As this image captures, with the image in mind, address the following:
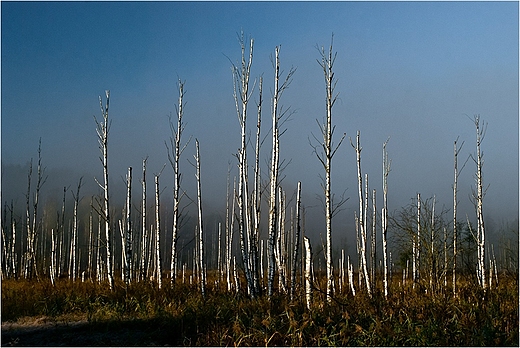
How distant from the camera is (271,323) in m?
8.02

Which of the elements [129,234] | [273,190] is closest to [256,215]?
[273,190]

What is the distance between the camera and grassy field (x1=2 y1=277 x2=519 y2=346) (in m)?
7.46

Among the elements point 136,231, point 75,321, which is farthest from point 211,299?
point 136,231

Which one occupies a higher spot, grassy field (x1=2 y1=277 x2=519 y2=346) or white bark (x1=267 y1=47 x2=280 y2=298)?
white bark (x1=267 y1=47 x2=280 y2=298)

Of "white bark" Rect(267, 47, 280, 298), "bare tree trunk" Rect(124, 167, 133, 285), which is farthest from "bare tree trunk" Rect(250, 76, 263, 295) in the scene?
"bare tree trunk" Rect(124, 167, 133, 285)

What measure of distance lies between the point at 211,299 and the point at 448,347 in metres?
5.65

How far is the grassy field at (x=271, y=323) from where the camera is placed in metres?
7.46

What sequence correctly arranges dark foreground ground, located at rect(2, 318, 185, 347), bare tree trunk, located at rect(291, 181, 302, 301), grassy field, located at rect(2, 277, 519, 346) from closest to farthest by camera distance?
grassy field, located at rect(2, 277, 519, 346), dark foreground ground, located at rect(2, 318, 185, 347), bare tree trunk, located at rect(291, 181, 302, 301)

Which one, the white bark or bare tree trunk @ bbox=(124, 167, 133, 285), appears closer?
the white bark

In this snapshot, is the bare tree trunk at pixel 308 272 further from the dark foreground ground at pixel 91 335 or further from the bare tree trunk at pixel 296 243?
the dark foreground ground at pixel 91 335

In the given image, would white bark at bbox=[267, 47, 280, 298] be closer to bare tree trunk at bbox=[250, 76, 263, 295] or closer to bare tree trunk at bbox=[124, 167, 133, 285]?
bare tree trunk at bbox=[250, 76, 263, 295]

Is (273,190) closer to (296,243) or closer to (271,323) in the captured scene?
(296,243)

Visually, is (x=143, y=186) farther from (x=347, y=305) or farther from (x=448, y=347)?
(x=448, y=347)

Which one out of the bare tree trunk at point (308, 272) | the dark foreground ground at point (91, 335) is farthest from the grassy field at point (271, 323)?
the bare tree trunk at point (308, 272)
